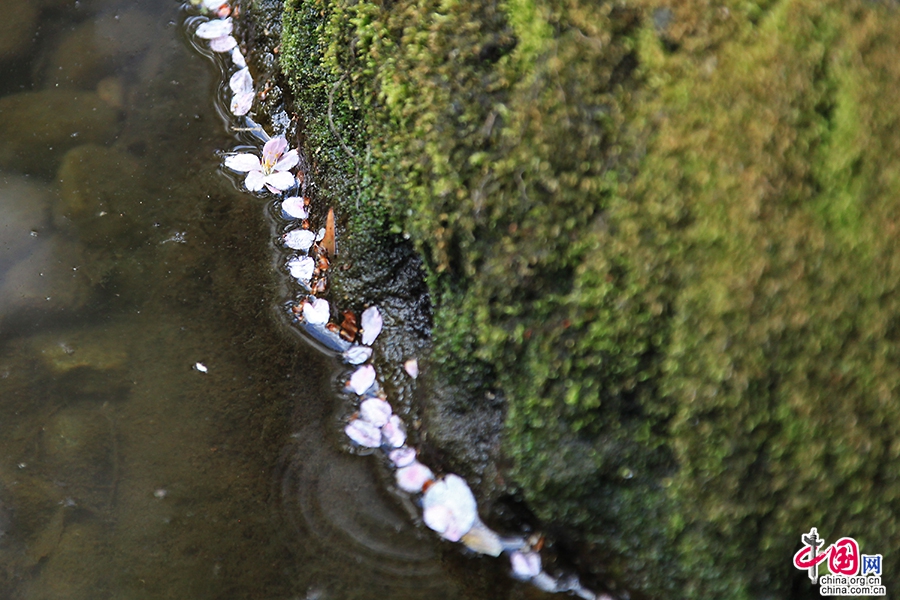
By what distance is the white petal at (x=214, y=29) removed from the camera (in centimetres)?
311

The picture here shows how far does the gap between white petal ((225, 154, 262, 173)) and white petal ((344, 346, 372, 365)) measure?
0.94 meters

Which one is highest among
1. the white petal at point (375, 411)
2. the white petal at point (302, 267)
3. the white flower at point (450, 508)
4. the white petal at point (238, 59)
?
the white petal at point (238, 59)

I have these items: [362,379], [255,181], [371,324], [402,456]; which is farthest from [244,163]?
[402,456]

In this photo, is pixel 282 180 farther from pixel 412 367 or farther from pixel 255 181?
pixel 412 367

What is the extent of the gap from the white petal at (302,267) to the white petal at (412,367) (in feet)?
1.81

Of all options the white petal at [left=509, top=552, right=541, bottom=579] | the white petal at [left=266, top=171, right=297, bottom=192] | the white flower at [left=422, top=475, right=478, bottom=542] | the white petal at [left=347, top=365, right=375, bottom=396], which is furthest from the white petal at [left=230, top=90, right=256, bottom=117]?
the white petal at [left=509, top=552, right=541, bottom=579]

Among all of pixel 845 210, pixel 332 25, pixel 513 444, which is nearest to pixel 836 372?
pixel 845 210

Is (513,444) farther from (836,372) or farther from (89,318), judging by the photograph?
(89,318)

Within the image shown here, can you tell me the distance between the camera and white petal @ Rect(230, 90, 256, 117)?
286cm

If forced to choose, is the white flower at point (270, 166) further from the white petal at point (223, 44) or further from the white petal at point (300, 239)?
the white petal at point (223, 44)

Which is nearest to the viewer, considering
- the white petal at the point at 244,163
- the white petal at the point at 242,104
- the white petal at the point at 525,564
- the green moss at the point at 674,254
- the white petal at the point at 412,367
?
the green moss at the point at 674,254

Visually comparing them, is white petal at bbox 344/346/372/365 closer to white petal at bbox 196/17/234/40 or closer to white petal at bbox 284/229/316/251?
white petal at bbox 284/229/316/251

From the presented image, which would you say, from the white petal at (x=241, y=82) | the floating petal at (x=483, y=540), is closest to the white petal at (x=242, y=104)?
the white petal at (x=241, y=82)

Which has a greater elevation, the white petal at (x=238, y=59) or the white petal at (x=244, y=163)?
the white petal at (x=238, y=59)
